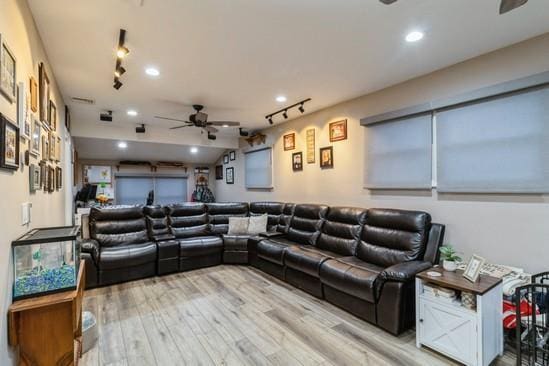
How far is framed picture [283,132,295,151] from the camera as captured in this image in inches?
209

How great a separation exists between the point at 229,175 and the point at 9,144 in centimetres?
620

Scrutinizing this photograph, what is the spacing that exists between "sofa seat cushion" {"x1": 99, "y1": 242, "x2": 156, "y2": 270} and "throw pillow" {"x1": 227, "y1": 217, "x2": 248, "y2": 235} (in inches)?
53.0

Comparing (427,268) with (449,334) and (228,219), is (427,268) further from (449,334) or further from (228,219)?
(228,219)

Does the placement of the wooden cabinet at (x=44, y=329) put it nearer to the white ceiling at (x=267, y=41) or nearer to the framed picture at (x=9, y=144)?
the framed picture at (x=9, y=144)

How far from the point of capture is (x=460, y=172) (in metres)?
2.88

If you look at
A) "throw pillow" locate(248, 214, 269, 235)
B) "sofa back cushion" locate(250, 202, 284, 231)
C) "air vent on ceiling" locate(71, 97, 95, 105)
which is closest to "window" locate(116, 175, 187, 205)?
"air vent on ceiling" locate(71, 97, 95, 105)

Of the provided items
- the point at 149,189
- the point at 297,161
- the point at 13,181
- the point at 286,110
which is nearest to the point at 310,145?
the point at 297,161

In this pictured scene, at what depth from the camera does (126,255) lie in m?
3.92

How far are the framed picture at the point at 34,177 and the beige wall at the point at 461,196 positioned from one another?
11.9ft

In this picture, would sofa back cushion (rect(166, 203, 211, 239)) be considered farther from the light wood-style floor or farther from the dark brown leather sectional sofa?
the light wood-style floor

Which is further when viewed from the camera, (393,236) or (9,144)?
(393,236)

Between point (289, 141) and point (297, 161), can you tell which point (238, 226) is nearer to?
point (297, 161)

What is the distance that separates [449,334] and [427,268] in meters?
0.61

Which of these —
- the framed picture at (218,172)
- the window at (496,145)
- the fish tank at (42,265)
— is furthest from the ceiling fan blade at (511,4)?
the framed picture at (218,172)
